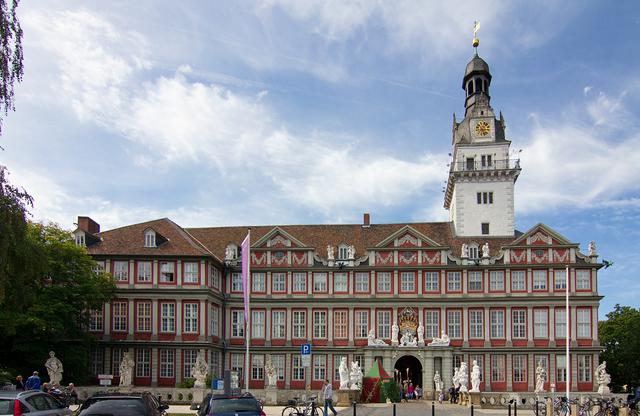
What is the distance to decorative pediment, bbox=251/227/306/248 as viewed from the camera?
198 ft

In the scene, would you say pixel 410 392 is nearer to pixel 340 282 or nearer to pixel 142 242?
pixel 340 282

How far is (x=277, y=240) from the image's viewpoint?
6062 cm

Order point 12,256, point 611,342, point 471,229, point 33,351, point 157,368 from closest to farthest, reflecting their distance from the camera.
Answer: point 12,256 → point 33,351 → point 157,368 → point 471,229 → point 611,342

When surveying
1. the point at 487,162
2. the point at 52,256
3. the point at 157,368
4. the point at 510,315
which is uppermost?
the point at 487,162

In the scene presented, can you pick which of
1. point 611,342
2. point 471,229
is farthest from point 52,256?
point 611,342

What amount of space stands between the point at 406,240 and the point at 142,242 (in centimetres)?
1893

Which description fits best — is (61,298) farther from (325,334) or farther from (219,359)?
(325,334)

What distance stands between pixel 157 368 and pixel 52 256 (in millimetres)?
11727

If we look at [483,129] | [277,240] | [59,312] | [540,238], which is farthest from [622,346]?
[59,312]

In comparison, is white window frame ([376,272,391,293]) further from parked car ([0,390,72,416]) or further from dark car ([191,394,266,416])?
parked car ([0,390,72,416])

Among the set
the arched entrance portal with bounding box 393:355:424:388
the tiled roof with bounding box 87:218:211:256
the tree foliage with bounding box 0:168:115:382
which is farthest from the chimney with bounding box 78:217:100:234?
the arched entrance portal with bounding box 393:355:424:388

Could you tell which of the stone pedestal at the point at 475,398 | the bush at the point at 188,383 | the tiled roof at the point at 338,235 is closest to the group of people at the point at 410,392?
the stone pedestal at the point at 475,398

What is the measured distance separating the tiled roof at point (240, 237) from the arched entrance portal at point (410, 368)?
8.41 meters

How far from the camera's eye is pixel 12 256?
87.8 feet
